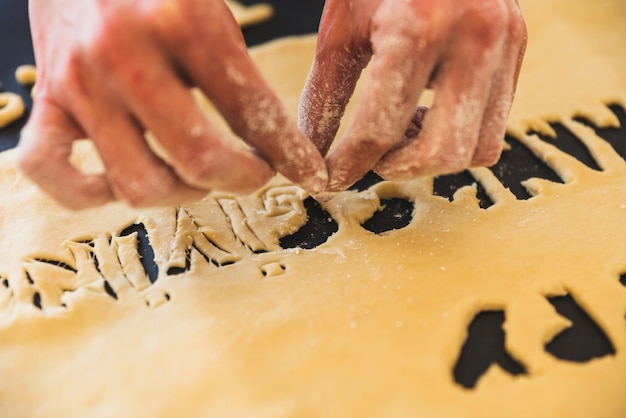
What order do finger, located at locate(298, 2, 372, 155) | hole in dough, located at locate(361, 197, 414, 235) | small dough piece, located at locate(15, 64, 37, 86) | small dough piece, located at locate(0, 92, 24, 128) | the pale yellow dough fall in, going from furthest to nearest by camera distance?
small dough piece, located at locate(15, 64, 37, 86) < small dough piece, located at locate(0, 92, 24, 128) < hole in dough, located at locate(361, 197, 414, 235) < finger, located at locate(298, 2, 372, 155) < the pale yellow dough

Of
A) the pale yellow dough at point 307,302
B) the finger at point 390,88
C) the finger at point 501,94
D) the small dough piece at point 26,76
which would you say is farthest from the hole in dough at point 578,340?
the small dough piece at point 26,76

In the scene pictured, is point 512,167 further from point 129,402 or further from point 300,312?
point 129,402

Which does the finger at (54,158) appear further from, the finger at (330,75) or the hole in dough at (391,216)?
the hole in dough at (391,216)

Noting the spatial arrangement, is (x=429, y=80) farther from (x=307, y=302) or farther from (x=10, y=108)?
(x=10, y=108)

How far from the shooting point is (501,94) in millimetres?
979

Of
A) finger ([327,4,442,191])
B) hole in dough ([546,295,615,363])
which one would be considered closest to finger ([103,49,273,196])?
finger ([327,4,442,191])

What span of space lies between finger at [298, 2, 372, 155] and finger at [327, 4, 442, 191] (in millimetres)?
118

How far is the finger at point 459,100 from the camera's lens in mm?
914

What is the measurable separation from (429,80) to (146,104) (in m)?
0.48

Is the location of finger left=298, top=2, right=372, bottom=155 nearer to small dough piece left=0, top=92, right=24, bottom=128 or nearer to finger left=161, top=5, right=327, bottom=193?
finger left=161, top=5, right=327, bottom=193

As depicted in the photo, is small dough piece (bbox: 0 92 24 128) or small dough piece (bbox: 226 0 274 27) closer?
small dough piece (bbox: 0 92 24 128)

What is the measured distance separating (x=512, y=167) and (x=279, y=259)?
649 mm

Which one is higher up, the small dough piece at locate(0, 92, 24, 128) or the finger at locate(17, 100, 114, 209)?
the finger at locate(17, 100, 114, 209)

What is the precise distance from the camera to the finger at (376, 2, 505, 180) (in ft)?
3.00
